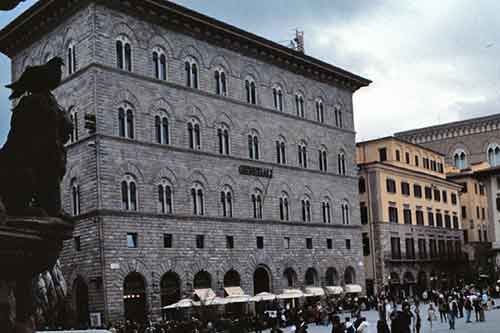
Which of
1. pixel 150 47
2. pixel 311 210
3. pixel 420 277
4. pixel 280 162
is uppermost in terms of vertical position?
pixel 150 47

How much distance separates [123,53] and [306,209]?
17.7m

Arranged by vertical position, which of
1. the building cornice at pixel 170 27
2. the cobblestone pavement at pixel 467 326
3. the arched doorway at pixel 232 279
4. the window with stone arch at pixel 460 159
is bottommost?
the cobblestone pavement at pixel 467 326

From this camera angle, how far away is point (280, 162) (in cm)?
4747

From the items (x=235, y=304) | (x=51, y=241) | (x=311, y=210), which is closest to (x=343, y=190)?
(x=311, y=210)

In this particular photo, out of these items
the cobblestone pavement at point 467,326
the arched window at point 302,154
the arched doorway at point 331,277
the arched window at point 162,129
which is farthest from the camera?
the arched doorway at point 331,277

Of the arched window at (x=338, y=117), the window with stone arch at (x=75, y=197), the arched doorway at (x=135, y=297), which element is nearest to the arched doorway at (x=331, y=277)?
the arched window at (x=338, y=117)

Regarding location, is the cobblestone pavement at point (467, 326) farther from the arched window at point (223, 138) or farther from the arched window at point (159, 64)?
the arched window at point (159, 64)

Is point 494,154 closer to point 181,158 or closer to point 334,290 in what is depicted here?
point 334,290

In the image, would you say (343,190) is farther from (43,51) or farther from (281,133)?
(43,51)

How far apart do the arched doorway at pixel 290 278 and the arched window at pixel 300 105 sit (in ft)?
34.9

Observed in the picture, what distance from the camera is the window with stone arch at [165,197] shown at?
1511 inches

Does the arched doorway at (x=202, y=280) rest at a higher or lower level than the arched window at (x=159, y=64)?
lower

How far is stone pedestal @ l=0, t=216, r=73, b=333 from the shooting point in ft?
21.8

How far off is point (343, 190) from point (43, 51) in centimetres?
2370
